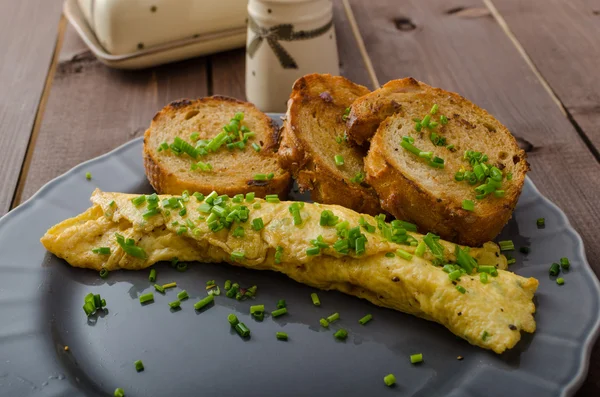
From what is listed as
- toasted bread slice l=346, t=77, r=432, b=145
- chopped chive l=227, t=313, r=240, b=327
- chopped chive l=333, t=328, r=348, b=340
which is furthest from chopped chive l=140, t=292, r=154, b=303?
toasted bread slice l=346, t=77, r=432, b=145

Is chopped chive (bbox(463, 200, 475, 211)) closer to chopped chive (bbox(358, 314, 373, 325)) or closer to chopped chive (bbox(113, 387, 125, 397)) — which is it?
chopped chive (bbox(358, 314, 373, 325))

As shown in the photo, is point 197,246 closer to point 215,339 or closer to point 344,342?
point 215,339

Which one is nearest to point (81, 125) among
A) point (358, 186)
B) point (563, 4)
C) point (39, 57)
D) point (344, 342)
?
point (39, 57)

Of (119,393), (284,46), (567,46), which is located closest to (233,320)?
(119,393)

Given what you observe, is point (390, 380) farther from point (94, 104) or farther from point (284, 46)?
point (94, 104)

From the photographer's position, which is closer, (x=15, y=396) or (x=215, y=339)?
(x=15, y=396)

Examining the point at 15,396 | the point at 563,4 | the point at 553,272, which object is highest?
the point at 15,396
